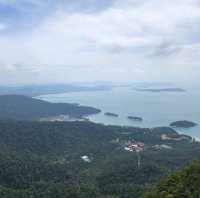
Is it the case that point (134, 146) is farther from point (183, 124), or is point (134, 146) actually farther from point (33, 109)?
point (33, 109)

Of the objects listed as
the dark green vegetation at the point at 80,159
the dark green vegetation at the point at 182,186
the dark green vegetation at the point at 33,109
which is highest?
the dark green vegetation at the point at 182,186

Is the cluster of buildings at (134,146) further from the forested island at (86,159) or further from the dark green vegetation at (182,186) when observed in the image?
the dark green vegetation at (182,186)

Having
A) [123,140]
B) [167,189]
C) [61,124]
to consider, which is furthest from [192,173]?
[61,124]

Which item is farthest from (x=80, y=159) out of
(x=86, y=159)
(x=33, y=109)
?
(x=33, y=109)

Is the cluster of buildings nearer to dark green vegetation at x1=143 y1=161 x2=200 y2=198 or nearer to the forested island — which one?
the forested island

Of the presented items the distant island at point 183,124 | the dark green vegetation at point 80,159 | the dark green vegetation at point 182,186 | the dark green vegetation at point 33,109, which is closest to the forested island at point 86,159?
the dark green vegetation at point 80,159

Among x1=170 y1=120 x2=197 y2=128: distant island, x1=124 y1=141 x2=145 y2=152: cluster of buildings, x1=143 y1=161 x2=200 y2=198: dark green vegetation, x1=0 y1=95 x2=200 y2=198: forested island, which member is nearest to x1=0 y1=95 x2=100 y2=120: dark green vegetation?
x1=170 y1=120 x2=197 y2=128: distant island

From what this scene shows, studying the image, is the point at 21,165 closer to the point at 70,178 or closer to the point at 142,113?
the point at 70,178
